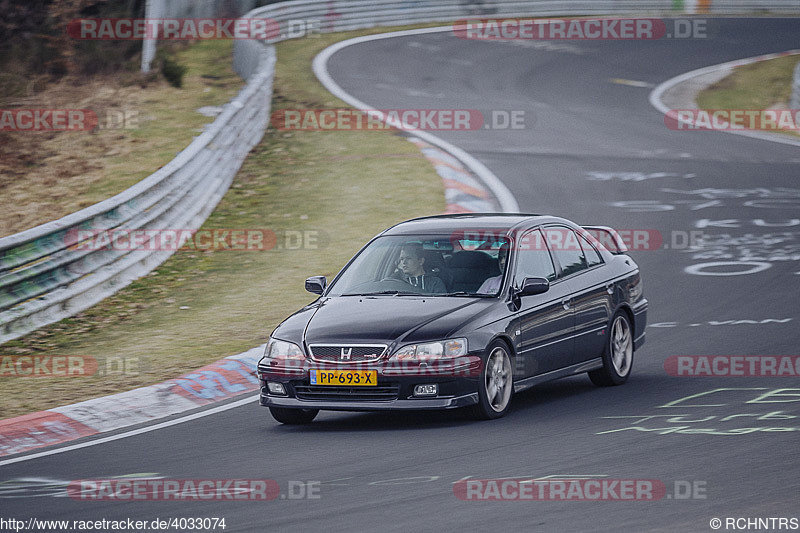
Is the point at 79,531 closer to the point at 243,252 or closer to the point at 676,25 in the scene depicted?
the point at 243,252

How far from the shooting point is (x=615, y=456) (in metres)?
7.59

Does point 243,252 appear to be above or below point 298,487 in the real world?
below

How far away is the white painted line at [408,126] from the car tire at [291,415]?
856cm

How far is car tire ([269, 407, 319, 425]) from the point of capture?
916cm

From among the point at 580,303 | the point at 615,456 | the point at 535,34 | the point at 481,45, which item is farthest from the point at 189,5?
the point at 615,456

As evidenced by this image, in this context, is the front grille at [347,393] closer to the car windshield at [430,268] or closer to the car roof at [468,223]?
the car windshield at [430,268]

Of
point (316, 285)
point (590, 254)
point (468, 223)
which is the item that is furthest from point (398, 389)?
point (590, 254)

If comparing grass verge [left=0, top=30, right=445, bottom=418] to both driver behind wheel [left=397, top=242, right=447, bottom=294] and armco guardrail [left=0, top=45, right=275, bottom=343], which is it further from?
driver behind wheel [left=397, top=242, right=447, bottom=294]

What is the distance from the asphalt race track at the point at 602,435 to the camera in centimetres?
645

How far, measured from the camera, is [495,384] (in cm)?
902

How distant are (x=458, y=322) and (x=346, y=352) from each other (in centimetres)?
79

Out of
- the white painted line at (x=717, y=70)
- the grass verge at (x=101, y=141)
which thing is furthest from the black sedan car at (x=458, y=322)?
the white painted line at (x=717, y=70)

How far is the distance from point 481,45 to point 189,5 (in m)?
8.46

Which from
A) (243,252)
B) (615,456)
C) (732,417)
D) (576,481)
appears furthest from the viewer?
(243,252)
